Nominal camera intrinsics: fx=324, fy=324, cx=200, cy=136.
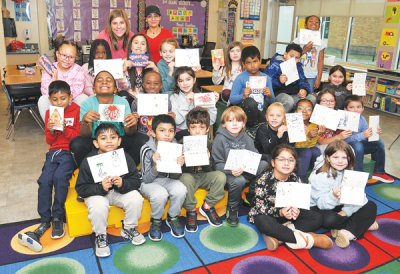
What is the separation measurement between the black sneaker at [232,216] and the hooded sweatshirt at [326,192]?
2.05 ft

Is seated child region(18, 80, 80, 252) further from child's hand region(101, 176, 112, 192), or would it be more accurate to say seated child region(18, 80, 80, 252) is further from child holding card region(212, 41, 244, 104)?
child holding card region(212, 41, 244, 104)

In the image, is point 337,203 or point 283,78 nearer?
point 337,203

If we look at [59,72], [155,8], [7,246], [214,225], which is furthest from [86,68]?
[214,225]

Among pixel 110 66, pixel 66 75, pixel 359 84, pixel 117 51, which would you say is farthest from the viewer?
pixel 359 84

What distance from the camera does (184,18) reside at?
887cm

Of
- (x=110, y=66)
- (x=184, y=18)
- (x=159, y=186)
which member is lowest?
(x=159, y=186)

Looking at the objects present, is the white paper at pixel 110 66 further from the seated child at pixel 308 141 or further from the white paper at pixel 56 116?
the seated child at pixel 308 141

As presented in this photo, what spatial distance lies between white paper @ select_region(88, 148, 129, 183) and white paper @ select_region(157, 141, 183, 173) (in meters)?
0.26

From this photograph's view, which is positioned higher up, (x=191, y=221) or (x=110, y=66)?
(x=110, y=66)

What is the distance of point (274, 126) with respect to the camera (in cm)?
293

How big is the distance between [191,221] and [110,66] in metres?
1.59

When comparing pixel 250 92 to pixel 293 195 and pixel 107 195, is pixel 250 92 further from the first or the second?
pixel 107 195

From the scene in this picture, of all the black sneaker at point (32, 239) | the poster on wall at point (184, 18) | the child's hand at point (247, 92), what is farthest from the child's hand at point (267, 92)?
the poster on wall at point (184, 18)

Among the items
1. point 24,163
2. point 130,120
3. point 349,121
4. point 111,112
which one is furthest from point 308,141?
point 24,163
